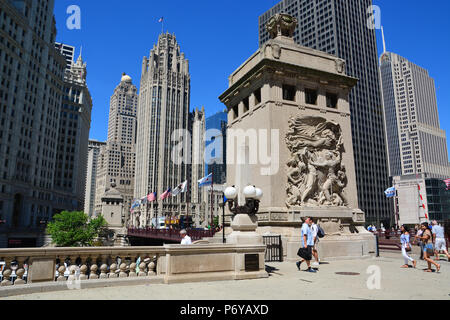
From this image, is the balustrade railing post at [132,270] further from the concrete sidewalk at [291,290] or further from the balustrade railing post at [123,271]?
the concrete sidewalk at [291,290]

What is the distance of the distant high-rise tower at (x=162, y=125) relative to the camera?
160375 mm

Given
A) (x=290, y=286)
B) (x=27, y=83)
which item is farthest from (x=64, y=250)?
(x=27, y=83)

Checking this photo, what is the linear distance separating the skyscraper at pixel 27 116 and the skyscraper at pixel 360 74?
92.4 m

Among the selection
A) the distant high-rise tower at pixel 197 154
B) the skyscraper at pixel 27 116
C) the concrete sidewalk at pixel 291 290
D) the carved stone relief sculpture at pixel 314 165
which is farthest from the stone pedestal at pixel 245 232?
the distant high-rise tower at pixel 197 154

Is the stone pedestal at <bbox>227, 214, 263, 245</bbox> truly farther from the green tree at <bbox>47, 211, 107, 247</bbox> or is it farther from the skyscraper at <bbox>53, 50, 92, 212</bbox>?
the skyscraper at <bbox>53, 50, 92, 212</bbox>

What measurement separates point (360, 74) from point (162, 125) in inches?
3732

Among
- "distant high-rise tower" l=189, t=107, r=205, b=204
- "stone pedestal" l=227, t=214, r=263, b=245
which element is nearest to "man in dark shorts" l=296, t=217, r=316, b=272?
"stone pedestal" l=227, t=214, r=263, b=245

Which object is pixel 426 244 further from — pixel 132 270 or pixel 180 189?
pixel 180 189

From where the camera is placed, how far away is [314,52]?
2255cm

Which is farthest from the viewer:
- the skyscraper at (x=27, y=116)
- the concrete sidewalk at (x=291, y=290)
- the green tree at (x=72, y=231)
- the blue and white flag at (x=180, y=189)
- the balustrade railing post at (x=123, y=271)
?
the skyscraper at (x=27, y=116)

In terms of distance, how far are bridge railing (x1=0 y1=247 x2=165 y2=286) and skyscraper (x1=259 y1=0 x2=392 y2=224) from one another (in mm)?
118443

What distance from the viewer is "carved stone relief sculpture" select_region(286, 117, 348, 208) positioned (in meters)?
19.2

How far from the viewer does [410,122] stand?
187 m
